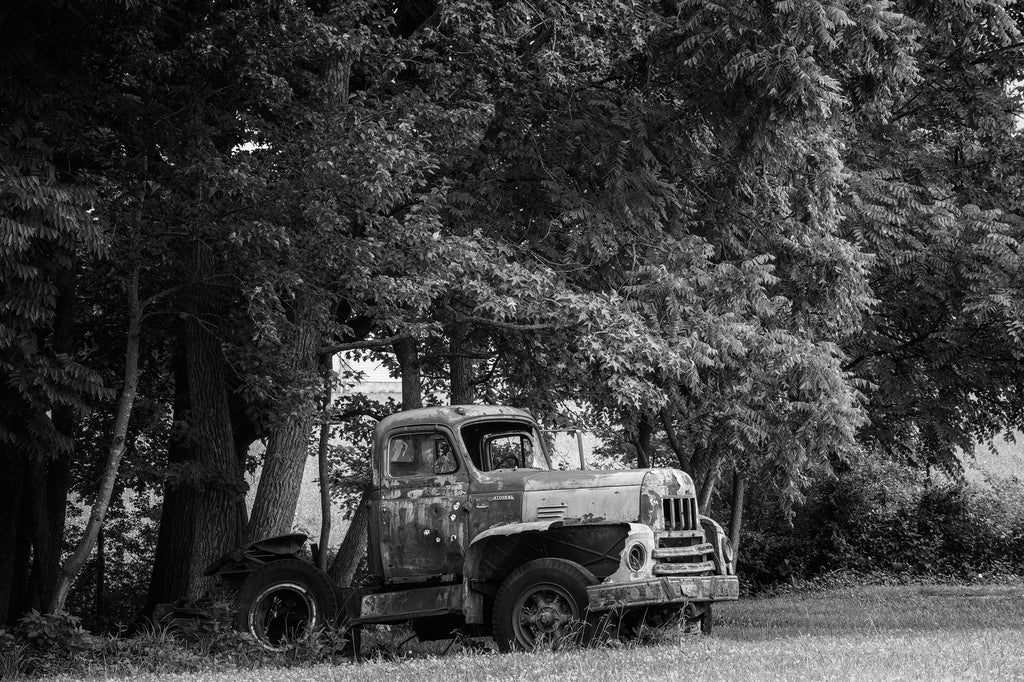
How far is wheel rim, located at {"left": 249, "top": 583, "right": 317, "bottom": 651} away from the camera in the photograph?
40.1 feet

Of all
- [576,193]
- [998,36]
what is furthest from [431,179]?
[998,36]

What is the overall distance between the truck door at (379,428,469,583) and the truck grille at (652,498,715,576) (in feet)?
6.57

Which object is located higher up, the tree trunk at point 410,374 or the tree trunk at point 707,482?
the tree trunk at point 410,374

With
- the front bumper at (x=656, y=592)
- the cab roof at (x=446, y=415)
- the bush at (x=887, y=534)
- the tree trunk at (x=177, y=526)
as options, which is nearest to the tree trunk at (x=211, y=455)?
the tree trunk at (x=177, y=526)

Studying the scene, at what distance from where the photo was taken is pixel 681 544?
11438 millimetres

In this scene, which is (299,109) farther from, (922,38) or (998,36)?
(998,36)

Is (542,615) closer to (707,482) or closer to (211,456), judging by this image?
(211,456)

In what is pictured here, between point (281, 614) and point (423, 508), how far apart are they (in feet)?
6.18

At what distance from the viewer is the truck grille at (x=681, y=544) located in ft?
36.4

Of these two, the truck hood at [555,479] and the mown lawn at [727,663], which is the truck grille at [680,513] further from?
the mown lawn at [727,663]

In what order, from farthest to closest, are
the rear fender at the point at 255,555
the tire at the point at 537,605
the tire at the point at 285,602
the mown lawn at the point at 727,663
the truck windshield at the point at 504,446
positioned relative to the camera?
the rear fender at the point at 255,555, the truck windshield at the point at 504,446, the tire at the point at 285,602, the tire at the point at 537,605, the mown lawn at the point at 727,663

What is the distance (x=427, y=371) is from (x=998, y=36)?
36.4 feet

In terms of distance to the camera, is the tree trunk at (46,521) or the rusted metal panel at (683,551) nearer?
the rusted metal panel at (683,551)

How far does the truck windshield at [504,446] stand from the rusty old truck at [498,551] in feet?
0.04
